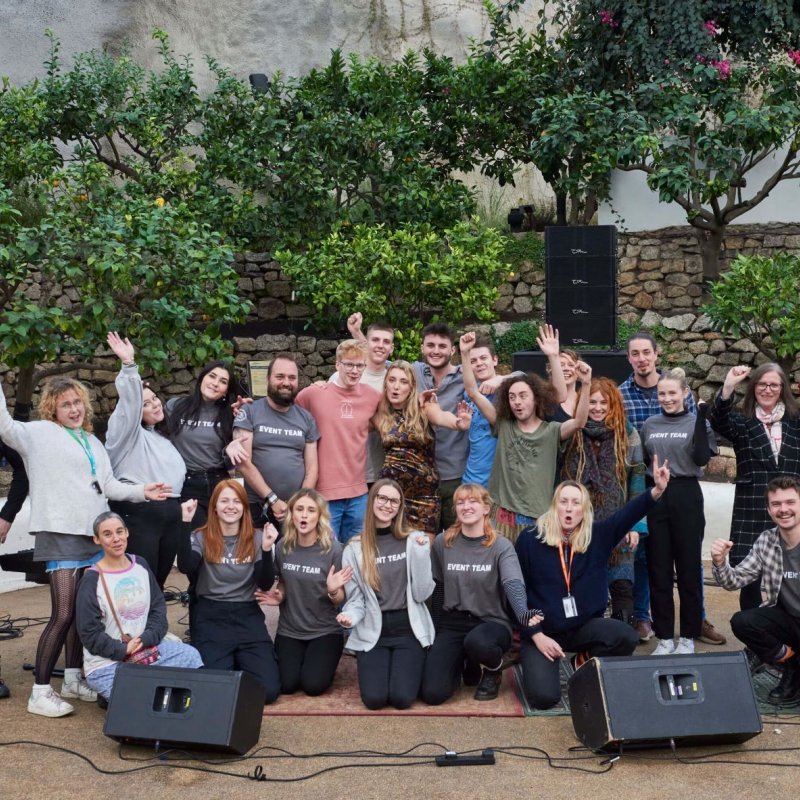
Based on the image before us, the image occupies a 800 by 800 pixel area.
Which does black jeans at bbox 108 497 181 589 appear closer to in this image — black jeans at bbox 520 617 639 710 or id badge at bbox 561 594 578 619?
black jeans at bbox 520 617 639 710

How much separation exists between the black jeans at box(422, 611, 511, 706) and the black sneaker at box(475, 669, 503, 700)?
9 cm

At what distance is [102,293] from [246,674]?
13.1ft

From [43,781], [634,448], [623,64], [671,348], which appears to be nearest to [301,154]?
[623,64]

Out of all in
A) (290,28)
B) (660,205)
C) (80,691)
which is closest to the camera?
(80,691)

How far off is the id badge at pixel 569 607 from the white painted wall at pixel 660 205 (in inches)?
304

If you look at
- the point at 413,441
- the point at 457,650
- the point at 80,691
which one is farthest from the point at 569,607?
the point at 80,691

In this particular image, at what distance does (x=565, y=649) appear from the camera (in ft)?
15.8

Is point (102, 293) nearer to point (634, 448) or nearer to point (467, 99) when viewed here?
point (634, 448)

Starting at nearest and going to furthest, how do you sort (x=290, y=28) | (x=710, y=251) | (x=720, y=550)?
(x=720, y=550) → (x=710, y=251) → (x=290, y=28)

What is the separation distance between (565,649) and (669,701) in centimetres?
94

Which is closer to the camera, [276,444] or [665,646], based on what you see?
[665,646]

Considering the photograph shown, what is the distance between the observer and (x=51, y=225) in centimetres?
718

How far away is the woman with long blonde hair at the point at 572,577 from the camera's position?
4.69 m

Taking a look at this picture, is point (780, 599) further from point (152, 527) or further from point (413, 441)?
point (152, 527)
